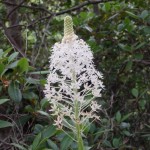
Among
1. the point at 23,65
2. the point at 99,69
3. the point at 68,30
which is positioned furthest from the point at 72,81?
the point at 99,69

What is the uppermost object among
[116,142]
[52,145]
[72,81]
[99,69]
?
[72,81]

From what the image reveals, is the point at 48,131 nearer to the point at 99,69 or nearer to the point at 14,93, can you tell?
the point at 14,93

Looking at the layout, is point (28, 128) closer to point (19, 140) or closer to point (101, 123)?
point (19, 140)

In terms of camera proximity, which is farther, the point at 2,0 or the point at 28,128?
the point at 2,0

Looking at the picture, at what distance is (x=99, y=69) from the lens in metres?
3.52

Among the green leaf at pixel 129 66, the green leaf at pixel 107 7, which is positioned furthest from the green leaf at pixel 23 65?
the green leaf at pixel 107 7

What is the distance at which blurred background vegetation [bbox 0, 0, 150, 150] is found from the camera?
214 centimetres

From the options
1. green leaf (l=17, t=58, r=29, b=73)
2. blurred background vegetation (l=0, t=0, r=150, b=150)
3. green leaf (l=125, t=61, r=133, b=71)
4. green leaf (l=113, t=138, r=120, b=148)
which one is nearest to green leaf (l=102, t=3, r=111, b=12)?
blurred background vegetation (l=0, t=0, r=150, b=150)

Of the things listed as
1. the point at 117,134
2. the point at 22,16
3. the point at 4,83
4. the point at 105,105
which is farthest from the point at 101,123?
the point at 22,16

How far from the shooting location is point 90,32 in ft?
11.4

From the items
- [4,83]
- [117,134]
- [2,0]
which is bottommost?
[117,134]

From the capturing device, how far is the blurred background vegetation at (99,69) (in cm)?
214

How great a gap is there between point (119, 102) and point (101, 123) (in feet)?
2.34

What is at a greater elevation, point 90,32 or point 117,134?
point 90,32
